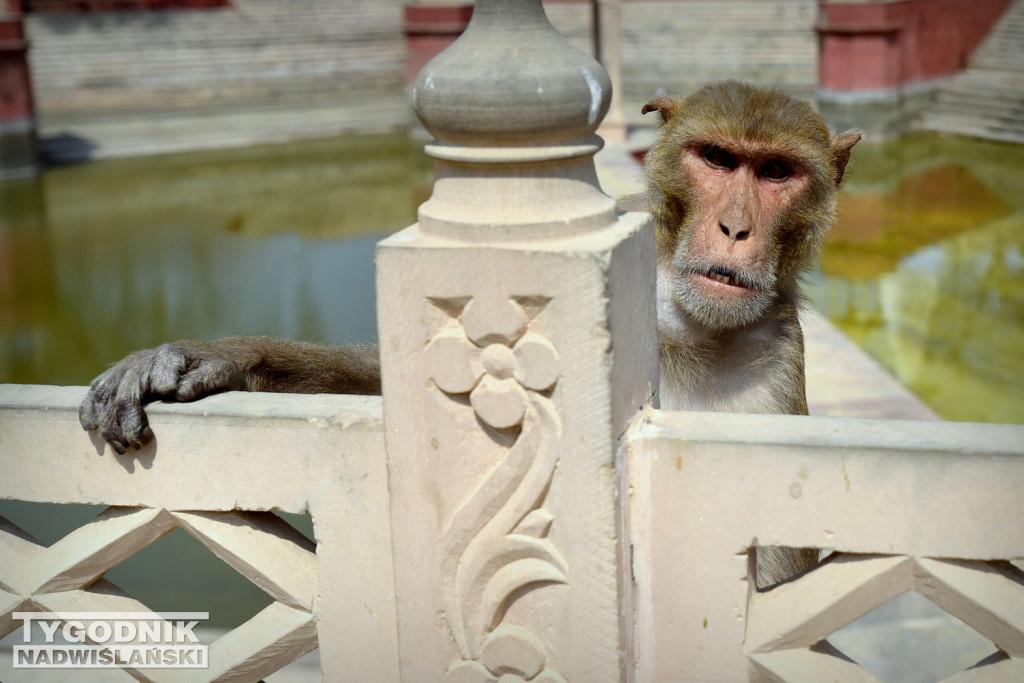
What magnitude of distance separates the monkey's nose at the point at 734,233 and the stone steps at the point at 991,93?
45.8ft

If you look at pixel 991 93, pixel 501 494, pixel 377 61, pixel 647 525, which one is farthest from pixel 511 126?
pixel 377 61

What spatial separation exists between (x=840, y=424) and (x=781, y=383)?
4.81ft

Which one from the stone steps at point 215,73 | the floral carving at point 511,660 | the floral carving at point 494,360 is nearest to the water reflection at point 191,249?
the stone steps at point 215,73

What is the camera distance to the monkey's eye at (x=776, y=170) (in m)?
3.32

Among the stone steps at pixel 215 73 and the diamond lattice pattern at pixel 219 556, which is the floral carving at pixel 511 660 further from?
the stone steps at pixel 215 73

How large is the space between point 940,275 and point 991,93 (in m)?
7.83

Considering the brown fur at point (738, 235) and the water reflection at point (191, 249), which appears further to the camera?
the water reflection at point (191, 249)

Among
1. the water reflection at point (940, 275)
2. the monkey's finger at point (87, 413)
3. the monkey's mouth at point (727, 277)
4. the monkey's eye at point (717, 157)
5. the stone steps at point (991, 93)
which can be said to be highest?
the monkey's eye at point (717, 157)

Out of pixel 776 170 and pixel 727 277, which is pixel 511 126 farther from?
pixel 776 170

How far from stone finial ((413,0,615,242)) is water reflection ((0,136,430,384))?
223 inches

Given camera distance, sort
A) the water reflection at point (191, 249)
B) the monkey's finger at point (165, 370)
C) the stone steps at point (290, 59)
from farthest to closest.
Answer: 1. the stone steps at point (290, 59)
2. the water reflection at point (191, 249)
3. the monkey's finger at point (165, 370)

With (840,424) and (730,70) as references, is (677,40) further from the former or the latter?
(840,424)

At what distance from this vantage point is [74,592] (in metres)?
1.99

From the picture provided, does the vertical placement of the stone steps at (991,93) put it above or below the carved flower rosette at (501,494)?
below
